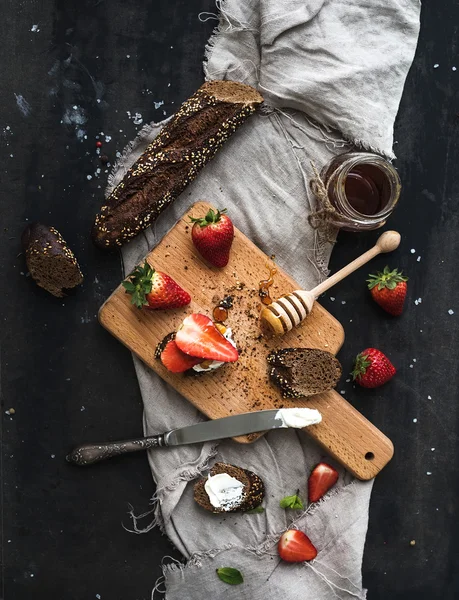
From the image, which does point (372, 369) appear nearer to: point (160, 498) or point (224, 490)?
point (224, 490)

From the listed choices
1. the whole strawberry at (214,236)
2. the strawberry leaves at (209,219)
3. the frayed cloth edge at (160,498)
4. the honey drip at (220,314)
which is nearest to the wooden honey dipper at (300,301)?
the honey drip at (220,314)

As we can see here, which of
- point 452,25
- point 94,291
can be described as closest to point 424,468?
point 94,291

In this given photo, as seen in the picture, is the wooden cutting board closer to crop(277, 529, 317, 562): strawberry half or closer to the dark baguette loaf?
the dark baguette loaf

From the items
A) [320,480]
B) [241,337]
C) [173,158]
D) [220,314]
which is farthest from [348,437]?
[173,158]

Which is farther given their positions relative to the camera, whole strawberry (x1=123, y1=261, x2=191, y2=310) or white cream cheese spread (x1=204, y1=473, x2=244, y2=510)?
white cream cheese spread (x1=204, y1=473, x2=244, y2=510)

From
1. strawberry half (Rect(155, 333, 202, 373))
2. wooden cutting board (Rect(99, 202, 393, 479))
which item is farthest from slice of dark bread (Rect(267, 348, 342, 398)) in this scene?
strawberry half (Rect(155, 333, 202, 373))

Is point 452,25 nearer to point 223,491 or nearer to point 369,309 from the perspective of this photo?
point 369,309
